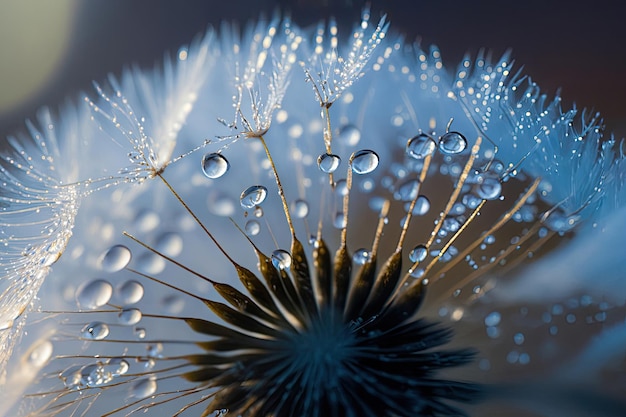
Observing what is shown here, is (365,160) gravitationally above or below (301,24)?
below

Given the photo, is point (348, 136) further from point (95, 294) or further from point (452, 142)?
point (95, 294)

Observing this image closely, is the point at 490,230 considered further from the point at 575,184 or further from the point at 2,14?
the point at 2,14

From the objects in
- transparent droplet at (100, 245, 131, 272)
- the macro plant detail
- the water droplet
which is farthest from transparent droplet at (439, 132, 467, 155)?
transparent droplet at (100, 245, 131, 272)

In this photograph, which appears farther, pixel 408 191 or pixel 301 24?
pixel 301 24

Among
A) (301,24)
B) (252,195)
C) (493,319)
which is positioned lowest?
(493,319)

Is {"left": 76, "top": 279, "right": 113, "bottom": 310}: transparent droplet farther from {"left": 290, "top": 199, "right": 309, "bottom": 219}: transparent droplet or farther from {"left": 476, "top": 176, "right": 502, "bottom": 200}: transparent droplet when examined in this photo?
{"left": 476, "top": 176, "right": 502, "bottom": 200}: transparent droplet

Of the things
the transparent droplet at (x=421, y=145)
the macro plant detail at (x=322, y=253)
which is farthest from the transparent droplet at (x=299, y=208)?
the transparent droplet at (x=421, y=145)

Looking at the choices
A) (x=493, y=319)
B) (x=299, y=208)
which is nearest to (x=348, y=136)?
(x=299, y=208)

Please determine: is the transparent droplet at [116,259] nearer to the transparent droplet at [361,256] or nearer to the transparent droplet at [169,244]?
the transparent droplet at [169,244]
